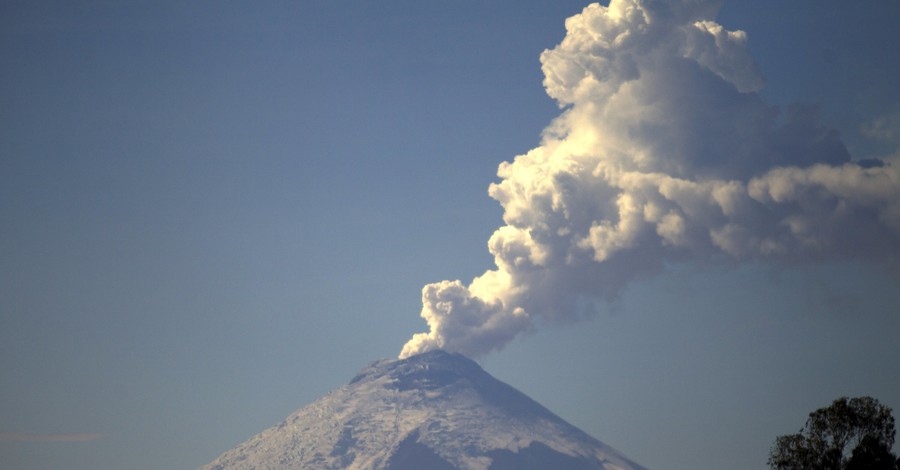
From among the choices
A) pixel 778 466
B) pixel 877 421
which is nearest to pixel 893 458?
pixel 877 421

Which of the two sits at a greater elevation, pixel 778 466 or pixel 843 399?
pixel 843 399

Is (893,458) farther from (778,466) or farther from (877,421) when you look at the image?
(778,466)

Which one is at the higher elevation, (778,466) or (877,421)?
(877,421)

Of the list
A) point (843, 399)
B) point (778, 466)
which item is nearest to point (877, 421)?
point (843, 399)

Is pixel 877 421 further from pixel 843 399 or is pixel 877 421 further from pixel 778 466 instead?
pixel 778 466

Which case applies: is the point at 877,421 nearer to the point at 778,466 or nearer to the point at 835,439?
the point at 835,439
